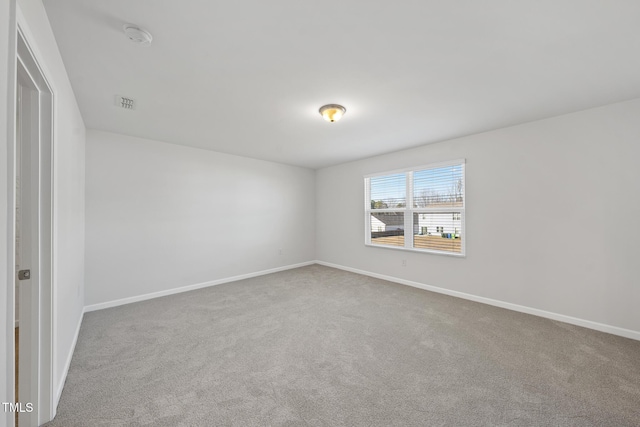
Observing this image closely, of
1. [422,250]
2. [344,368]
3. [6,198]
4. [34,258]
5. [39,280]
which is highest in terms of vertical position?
[6,198]

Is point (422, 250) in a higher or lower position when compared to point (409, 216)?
lower

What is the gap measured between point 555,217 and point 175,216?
5276mm

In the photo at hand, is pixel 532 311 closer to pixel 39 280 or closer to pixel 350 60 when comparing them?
pixel 350 60

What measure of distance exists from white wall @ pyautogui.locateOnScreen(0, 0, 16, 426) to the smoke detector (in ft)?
2.28

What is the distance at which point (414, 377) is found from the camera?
2.05 metres

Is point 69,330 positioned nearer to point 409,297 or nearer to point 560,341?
point 409,297

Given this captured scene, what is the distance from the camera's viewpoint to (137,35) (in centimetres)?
166

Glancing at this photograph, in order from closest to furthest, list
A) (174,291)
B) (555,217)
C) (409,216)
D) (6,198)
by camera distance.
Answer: (6,198) → (555,217) → (174,291) → (409,216)

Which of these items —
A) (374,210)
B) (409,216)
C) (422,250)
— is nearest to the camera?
(422,250)

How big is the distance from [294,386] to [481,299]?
3042 mm

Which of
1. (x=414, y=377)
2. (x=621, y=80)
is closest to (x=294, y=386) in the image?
(x=414, y=377)

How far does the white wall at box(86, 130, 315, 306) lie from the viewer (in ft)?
11.6

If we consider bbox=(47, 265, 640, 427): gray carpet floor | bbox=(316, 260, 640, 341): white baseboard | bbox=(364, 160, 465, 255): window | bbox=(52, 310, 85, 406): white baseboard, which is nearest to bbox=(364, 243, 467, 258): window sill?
bbox=(364, 160, 465, 255): window

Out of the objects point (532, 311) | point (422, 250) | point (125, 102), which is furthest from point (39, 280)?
point (532, 311)
